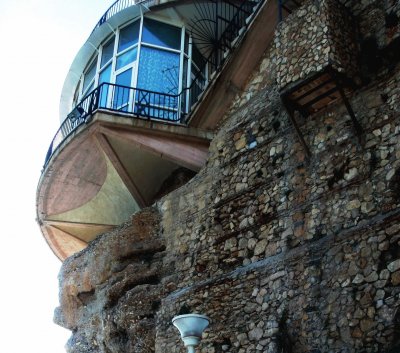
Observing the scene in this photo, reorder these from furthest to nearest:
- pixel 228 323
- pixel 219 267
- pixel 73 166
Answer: pixel 73 166 < pixel 219 267 < pixel 228 323

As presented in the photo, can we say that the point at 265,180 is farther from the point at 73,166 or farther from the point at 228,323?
the point at 73,166

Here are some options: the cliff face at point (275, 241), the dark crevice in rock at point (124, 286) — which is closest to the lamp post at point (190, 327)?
the cliff face at point (275, 241)

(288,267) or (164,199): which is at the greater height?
(164,199)

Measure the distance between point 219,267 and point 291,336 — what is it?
2.12m

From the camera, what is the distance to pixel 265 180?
9.75 meters

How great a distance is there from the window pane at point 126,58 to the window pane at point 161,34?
1.35ft

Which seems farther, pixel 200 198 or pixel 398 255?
pixel 200 198

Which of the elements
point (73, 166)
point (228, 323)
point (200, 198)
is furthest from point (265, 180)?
point (73, 166)

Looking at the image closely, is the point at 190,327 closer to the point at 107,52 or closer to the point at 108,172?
the point at 108,172

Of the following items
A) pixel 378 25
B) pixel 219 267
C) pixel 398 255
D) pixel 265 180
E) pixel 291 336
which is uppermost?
pixel 378 25

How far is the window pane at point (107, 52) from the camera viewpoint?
14.1 m

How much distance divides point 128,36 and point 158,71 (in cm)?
138

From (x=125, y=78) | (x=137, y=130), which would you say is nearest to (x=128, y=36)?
(x=125, y=78)

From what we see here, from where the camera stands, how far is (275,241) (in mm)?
8984
